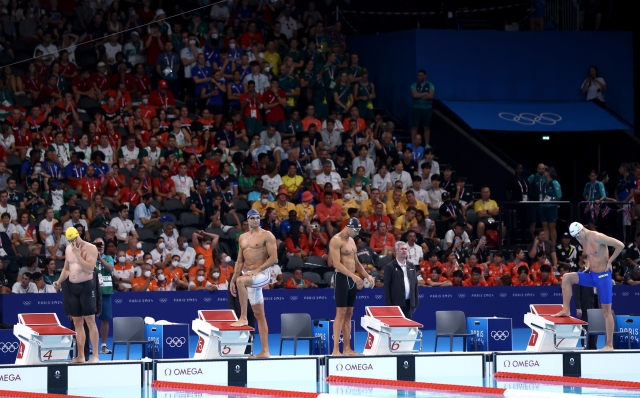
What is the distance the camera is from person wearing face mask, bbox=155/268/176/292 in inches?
749

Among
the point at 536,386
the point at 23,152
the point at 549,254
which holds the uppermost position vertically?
the point at 23,152

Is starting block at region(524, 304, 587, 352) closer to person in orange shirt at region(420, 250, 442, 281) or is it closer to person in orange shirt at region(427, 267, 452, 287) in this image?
person in orange shirt at region(427, 267, 452, 287)

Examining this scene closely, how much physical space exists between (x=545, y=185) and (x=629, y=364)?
7.79m

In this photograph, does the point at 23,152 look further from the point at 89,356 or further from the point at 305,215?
the point at 89,356

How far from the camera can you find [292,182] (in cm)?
2167

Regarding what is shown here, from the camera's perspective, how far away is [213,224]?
66.5ft

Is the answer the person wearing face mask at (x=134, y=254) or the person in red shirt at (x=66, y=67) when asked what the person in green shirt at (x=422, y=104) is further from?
the person wearing face mask at (x=134, y=254)

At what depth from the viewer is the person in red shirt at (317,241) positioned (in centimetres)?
2050

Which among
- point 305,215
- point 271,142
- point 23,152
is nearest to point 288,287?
point 305,215

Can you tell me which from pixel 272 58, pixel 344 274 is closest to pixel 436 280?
pixel 344 274

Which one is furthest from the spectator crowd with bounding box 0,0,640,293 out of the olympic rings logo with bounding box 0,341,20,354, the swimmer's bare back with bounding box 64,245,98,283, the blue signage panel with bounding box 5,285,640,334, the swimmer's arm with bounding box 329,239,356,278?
the swimmer's arm with bounding box 329,239,356,278

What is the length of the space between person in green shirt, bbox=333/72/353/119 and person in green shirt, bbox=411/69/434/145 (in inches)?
54.7

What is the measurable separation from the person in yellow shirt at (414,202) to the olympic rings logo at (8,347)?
874 centimetres

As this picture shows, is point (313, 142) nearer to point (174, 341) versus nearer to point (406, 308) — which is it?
point (406, 308)
